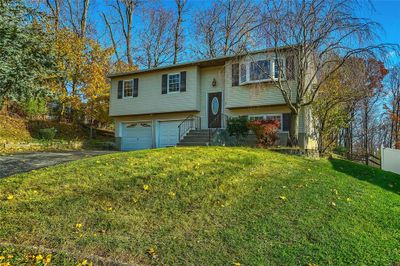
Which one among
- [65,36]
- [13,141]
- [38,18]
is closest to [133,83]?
[65,36]

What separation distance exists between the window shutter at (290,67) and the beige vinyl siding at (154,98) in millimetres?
5237

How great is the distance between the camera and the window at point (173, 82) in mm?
17719

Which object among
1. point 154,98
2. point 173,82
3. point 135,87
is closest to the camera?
point 173,82

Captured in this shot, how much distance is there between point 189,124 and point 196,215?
12515mm

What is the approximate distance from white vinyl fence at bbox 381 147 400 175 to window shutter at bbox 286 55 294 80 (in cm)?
653

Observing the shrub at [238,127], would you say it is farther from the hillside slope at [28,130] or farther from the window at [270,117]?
the hillside slope at [28,130]

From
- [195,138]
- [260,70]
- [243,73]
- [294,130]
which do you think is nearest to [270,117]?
[294,130]

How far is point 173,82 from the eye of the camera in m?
17.9

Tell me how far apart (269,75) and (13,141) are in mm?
12774

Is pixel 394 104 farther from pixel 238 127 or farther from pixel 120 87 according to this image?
pixel 120 87

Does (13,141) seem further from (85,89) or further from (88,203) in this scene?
(88,203)

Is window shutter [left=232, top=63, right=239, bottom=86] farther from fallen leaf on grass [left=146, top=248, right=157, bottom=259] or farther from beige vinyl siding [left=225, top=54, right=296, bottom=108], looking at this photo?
fallen leaf on grass [left=146, top=248, right=157, bottom=259]

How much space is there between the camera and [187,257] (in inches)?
157

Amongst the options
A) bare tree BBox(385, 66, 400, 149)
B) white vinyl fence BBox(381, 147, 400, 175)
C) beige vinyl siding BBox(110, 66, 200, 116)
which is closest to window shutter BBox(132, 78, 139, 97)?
beige vinyl siding BBox(110, 66, 200, 116)
